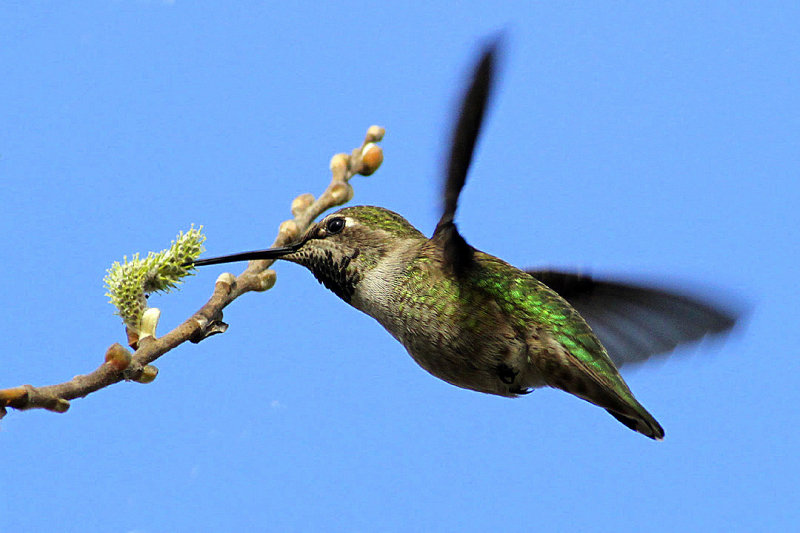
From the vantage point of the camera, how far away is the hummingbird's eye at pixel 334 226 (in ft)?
→ 4.99

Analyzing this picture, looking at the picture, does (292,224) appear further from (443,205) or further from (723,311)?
(723,311)

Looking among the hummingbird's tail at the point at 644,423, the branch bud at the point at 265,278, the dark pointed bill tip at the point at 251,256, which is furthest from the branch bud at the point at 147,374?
the hummingbird's tail at the point at 644,423

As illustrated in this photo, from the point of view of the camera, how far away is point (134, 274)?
1.39 m

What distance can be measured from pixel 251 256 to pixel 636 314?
2.48 feet

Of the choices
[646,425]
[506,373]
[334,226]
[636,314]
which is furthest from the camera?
[636,314]

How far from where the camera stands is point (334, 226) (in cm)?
152

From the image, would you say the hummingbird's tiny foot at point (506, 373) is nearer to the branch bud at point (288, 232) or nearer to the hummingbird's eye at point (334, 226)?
the hummingbird's eye at point (334, 226)

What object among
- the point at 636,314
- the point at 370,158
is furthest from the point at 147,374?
the point at 636,314

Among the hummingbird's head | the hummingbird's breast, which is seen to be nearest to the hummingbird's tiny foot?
the hummingbird's breast

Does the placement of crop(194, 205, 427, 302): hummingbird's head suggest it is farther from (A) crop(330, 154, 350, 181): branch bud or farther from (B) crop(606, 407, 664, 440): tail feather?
(B) crop(606, 407, 664, 440): tail feather

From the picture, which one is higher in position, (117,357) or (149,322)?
(149,322)

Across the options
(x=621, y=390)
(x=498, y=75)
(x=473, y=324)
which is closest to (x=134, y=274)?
(x=473, y=324)

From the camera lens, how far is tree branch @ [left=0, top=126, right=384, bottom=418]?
3.92ft

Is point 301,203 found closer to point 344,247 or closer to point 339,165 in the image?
point 339,165
